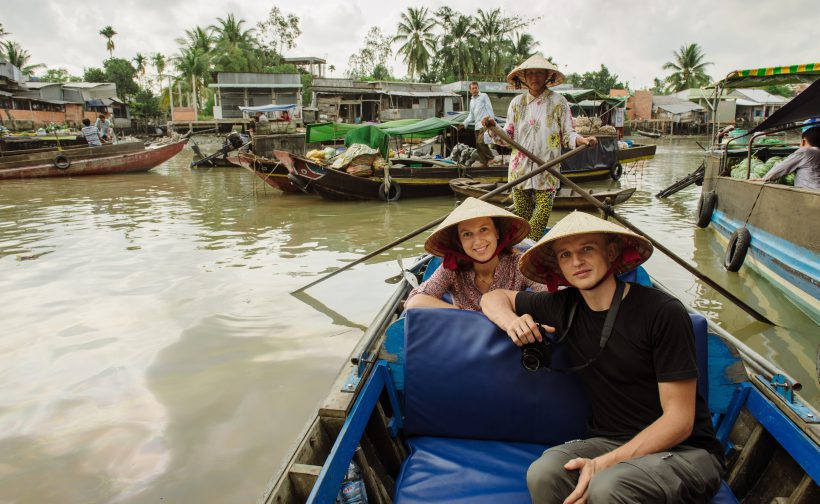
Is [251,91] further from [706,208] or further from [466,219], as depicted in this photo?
[466,219]

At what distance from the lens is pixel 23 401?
123 inches

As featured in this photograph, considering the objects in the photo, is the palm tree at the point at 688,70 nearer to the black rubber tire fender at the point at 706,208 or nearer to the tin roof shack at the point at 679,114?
the tin roof shack at the point at 679,114

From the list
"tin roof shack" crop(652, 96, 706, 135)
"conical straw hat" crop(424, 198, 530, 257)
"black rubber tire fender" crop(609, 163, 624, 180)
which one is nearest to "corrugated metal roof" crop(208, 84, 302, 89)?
"black rubber tire fender" crop(609, 163, 624, 180)

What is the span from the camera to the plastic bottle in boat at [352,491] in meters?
1.65

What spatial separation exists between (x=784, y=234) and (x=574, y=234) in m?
3.92

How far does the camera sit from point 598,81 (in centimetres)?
5328

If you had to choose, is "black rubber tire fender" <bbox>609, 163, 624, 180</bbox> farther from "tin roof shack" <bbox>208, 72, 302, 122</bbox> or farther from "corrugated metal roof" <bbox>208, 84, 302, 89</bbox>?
"corrugated metal roof" <bbox>208, 84, 302, 89</bbox>

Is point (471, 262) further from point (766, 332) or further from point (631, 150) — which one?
point (631, 150)

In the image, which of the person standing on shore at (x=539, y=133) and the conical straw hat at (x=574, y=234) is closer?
the conical straw hat at (x=574, y=234)

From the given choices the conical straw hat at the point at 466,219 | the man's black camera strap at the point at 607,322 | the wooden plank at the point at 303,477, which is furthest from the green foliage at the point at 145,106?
the man's black camera strap at the point at 607,322

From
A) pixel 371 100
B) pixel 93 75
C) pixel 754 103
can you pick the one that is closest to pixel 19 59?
pixel 93 75

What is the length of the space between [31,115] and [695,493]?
3649 centimetres

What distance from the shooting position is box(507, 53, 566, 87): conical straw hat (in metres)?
3.75


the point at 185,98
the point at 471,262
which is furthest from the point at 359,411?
the point at 185,98
